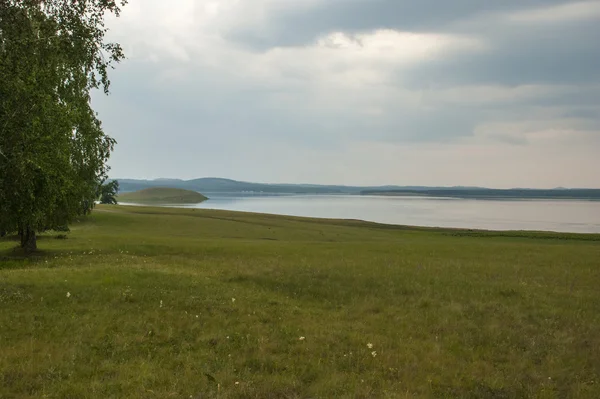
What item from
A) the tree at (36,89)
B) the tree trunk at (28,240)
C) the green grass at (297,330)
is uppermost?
the tree at (36,89)

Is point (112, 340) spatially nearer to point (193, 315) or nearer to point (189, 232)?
point (193, 315)

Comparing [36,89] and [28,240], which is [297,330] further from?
[28,240]

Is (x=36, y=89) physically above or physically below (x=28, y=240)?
above

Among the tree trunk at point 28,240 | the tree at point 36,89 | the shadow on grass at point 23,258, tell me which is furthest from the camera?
the tree trunk at point 28,240

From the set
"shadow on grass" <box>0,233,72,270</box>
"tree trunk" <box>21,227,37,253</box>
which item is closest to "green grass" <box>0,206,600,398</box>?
"shadow on grass" <box>0,233,72,270</box>

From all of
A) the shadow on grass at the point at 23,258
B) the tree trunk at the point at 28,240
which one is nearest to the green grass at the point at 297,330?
the shadow on grass at the point at 23,258

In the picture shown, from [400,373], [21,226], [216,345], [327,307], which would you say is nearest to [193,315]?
[216,345]

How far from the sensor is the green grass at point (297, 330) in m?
11.3

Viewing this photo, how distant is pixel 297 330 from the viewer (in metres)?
15.2

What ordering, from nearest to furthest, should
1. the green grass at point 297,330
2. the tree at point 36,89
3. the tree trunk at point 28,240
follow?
the green grass at point 297,330 → the tree at point 36,89 → the tree trunk at point 28,240

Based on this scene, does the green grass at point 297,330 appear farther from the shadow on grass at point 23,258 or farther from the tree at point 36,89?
the tree at point 36,89

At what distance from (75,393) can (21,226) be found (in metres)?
23.2

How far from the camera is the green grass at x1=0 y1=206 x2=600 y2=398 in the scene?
36.9 ft

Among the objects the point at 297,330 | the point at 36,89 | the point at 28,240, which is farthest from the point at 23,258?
the point at 297,330
